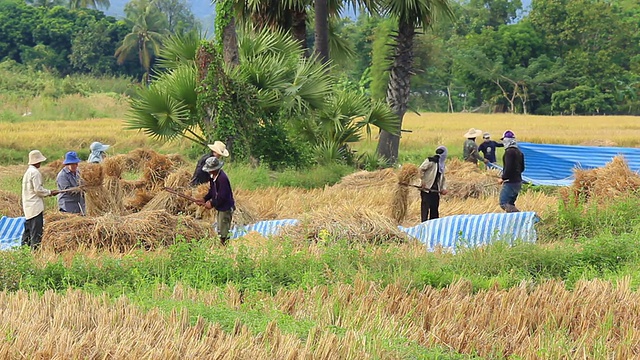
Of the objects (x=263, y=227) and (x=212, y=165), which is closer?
(x=212, y=165)

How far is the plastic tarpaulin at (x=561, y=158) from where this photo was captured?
19266mm

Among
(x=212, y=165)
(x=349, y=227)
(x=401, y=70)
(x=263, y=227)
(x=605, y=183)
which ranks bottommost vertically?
(x=263, y=227)

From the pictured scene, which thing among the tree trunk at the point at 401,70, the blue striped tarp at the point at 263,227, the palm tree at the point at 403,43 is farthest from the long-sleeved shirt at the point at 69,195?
the tree trunk at the point at 401,70

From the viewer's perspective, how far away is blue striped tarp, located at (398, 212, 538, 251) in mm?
10195

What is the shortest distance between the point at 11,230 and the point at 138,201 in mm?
1806

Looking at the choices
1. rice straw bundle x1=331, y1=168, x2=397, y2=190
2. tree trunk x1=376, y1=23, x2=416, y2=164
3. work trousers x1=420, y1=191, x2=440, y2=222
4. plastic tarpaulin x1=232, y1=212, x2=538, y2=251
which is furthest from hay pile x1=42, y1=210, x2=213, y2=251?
tree trunk x1=376, y1=23, x2=416, y2=164

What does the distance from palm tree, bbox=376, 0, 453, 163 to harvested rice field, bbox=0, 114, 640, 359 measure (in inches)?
257

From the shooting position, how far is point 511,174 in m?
11.9

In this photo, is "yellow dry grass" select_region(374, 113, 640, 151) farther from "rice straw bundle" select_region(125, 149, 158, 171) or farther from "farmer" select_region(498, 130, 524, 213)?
"farmer" select_region(498, 130, 524, 213)

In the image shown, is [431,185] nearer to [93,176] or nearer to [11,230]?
[93,176]

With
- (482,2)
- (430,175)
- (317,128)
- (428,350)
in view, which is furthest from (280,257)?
(482,2)

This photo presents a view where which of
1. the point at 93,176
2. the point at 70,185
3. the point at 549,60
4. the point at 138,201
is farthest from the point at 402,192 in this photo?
the point at 549,60

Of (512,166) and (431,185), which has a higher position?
(512,166)

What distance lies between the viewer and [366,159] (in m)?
19.3
